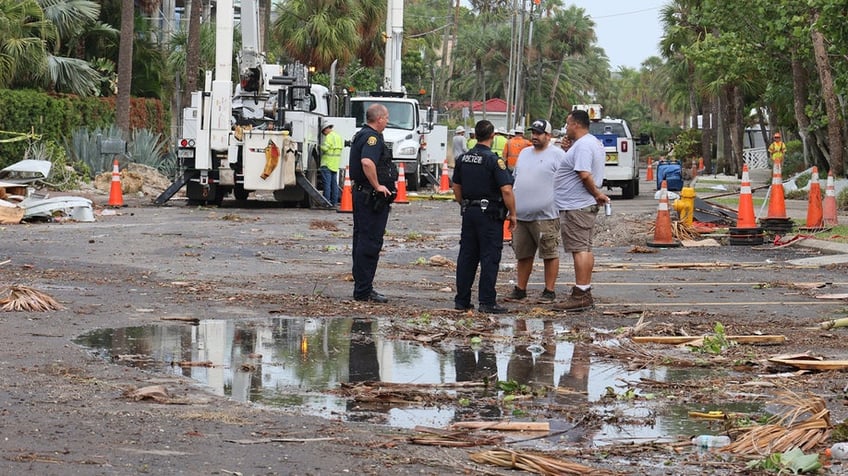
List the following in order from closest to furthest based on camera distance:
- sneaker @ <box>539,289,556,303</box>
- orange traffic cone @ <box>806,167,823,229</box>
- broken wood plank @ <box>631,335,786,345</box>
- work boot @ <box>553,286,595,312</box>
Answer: broken wood plank @ <box>631,335,786,345</box> < work boot @ <box>553,286,595,312</box> < sneaker @ <box>539,289,556,303</box> < orange traffic cone @ <box>806,167,823,229</box>

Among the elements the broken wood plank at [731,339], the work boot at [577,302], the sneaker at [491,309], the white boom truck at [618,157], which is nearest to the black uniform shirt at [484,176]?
the sneaker at [491,309]

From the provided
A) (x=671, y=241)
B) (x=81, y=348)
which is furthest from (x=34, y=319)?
(x=671, y=241)

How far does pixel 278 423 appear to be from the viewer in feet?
22.3

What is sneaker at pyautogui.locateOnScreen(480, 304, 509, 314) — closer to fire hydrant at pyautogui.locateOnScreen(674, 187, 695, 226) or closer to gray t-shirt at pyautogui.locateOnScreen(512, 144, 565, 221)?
gray t-shirt at pyautogui.locateOnScreen(512, 144, 565, 221)

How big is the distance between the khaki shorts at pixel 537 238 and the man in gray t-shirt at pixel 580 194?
198 mm

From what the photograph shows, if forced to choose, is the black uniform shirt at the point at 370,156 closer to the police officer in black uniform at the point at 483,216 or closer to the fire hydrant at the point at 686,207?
the police officer in black uniform at the point at 483,216

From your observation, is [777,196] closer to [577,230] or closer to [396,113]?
[577,230]

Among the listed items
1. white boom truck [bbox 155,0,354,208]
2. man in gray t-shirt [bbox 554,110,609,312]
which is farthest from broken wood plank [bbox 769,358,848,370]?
white boom truck [bbox 155,0,354,208]

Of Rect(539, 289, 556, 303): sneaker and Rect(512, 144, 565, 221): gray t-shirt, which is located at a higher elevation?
Rect(512, 144, 565, 221): gray t-shirt

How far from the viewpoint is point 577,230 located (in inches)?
476

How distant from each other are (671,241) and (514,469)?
1336 centimetres

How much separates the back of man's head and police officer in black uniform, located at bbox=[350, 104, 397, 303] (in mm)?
855

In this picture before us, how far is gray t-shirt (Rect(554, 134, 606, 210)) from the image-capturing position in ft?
39.7

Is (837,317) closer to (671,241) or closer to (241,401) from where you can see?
(241,401)
